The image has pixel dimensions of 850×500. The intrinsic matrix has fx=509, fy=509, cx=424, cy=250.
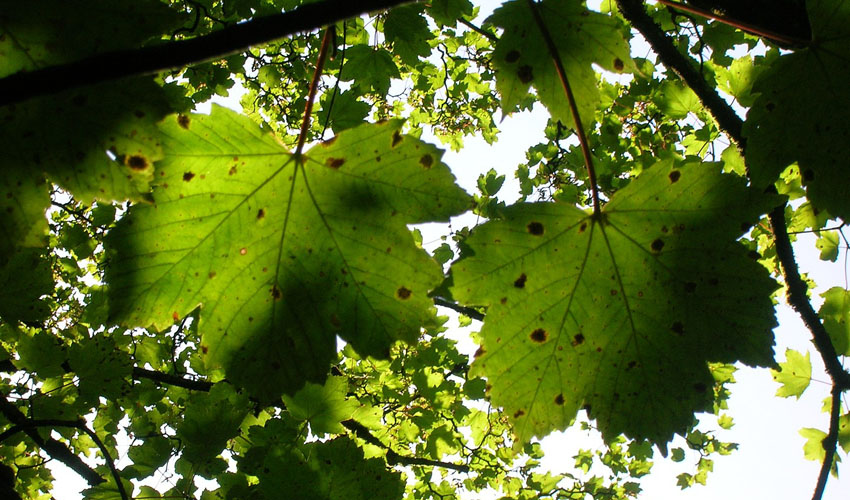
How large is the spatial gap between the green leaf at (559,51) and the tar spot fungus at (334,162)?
0.56m

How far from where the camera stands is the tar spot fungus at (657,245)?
1.58m

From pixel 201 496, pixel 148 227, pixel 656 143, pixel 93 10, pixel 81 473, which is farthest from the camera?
pixel 656 143

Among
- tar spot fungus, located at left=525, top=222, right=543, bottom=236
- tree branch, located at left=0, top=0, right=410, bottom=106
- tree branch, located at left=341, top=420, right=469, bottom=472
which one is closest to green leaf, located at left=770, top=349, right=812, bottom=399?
tar spot fungus, located at left=525, top=222, right=543, bottom=236

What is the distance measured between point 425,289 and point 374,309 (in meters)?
0.17

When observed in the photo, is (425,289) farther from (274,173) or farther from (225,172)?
(225,172)

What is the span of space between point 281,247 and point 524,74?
948mm

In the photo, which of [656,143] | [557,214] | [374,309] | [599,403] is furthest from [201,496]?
[656,143]

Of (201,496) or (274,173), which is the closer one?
(274,173)

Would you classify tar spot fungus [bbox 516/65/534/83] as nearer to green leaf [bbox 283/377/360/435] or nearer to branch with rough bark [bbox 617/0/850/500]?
branch with rough bark [bbox 617/0/850/500]

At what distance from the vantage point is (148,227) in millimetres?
1481

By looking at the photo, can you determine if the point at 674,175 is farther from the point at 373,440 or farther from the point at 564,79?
the point at 373,440

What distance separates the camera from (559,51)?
1639mm

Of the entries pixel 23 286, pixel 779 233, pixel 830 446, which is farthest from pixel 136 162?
pixel 830 446

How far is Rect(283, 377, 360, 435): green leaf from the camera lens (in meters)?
2.97
